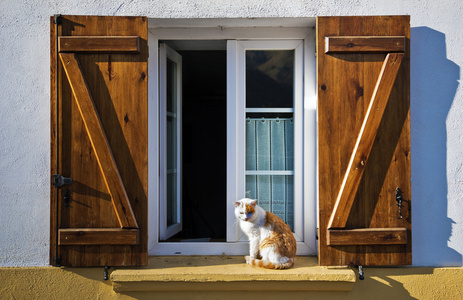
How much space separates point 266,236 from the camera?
9.43 feet

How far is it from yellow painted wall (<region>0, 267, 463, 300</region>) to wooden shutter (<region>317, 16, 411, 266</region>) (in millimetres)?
169

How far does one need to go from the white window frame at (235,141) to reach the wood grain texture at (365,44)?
1.09ft

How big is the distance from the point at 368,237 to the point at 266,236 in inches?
27.2

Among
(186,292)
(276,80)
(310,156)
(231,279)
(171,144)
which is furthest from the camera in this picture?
(171,144)

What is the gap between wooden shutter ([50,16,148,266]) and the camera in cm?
286

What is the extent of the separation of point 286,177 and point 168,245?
41.5 inches

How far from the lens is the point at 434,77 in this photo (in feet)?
9.84

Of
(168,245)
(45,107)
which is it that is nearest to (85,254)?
(168,245)

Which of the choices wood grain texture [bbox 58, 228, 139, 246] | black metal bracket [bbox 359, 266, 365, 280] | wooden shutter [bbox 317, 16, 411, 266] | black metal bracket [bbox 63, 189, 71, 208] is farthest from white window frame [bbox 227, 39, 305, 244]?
black metal bracket [bbox 63, 189, 71, 208]

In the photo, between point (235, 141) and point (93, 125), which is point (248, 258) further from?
point (93, 125)

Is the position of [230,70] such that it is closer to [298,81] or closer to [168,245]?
[298,81]

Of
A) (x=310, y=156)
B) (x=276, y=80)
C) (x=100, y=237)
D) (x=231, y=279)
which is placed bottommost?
(x=231, y=279)

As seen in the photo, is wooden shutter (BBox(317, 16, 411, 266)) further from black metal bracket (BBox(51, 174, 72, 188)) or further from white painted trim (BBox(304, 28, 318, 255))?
black metal bracket (BBox(51, 174, 72, 188))

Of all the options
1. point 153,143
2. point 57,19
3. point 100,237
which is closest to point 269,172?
point 153,143
